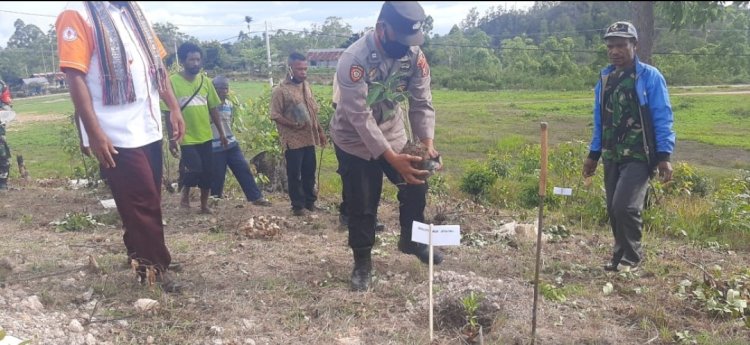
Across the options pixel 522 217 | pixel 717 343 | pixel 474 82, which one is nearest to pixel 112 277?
pixel 717 343

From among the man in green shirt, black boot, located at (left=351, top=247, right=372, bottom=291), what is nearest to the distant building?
the man in green shirt

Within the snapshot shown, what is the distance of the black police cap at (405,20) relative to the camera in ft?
9.62

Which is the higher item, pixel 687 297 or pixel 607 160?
pixel 607 160

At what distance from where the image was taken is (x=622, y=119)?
4051 millimetres

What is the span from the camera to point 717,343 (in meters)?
2.99

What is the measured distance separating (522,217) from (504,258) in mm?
1594

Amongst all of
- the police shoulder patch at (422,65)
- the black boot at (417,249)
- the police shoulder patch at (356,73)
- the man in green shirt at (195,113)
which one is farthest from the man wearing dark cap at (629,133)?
the man in green shirt at (195,113)

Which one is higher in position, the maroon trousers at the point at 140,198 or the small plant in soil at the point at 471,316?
the maroon trousers at the point at 140,198

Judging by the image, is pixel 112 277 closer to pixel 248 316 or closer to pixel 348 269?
pixel 248 316

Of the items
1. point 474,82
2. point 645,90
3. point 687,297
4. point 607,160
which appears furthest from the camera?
point 474,82

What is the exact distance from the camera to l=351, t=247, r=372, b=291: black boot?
11.8 feet

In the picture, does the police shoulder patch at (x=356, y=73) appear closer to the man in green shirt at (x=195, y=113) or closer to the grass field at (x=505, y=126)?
the man in green shirt at (x=195, y=113)

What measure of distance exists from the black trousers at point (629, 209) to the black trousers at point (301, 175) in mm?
2881

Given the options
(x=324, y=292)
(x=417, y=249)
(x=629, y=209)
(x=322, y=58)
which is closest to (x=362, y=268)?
(x=324, y=292)
